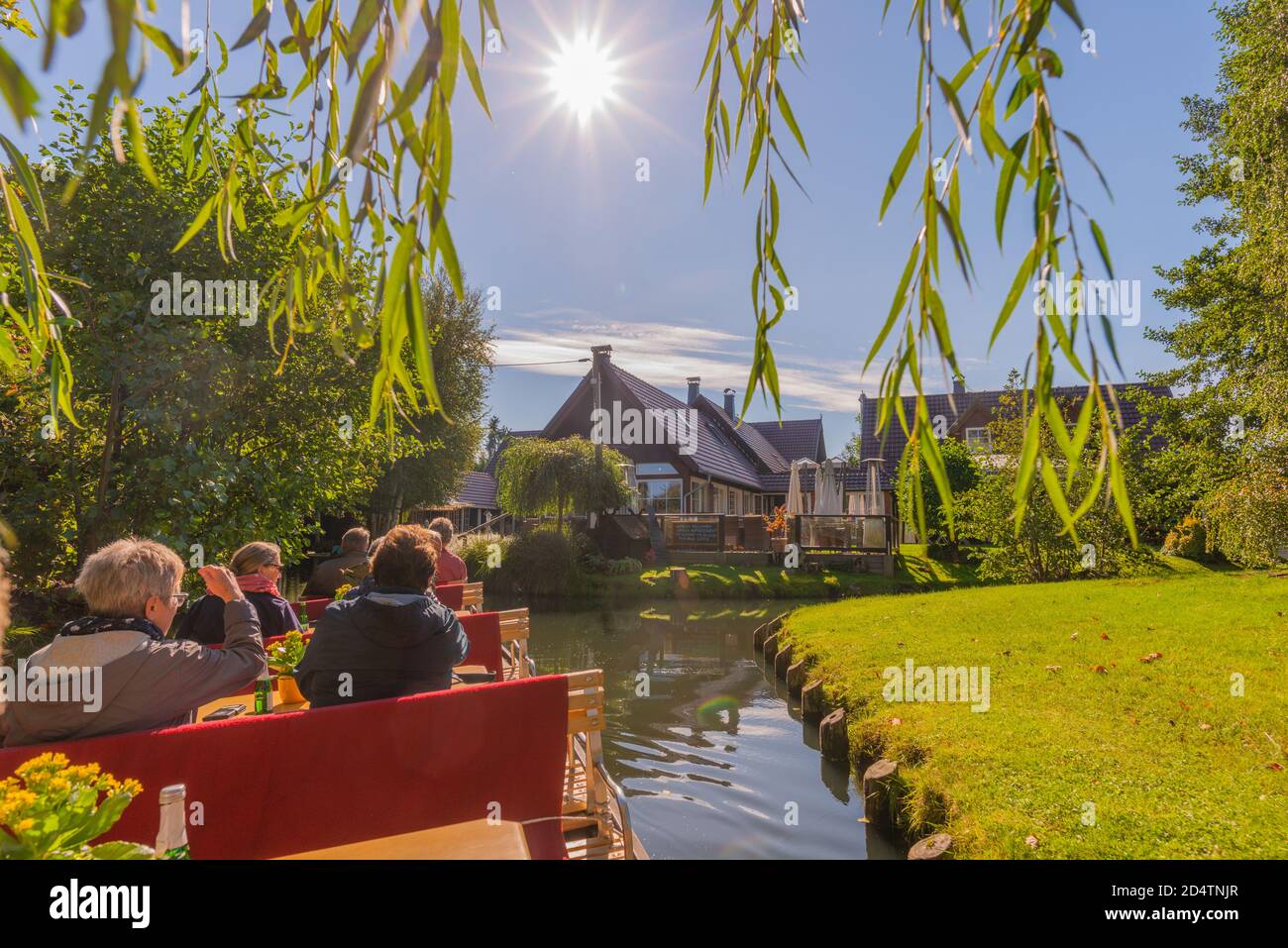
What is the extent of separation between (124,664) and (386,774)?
3.49 ft

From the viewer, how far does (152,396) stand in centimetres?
753

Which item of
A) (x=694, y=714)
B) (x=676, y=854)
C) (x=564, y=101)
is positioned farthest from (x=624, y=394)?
(x=564, y=101)

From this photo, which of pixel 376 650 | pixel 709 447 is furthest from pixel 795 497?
pixel 376 650

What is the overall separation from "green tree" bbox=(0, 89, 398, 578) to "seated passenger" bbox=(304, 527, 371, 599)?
0.71m

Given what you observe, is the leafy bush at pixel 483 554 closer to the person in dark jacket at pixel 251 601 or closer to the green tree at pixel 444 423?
the green tree at pixel 444 423

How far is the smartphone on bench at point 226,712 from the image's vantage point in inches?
174

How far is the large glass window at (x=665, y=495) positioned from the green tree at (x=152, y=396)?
23924 mm

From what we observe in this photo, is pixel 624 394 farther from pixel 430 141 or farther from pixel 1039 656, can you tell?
pixel 430 141

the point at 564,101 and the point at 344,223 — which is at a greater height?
the point at 564,101

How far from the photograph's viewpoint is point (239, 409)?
27.9 ft

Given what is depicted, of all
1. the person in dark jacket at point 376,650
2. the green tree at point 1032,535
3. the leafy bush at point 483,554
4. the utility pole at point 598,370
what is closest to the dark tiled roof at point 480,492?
the utility pole at point 598,370
